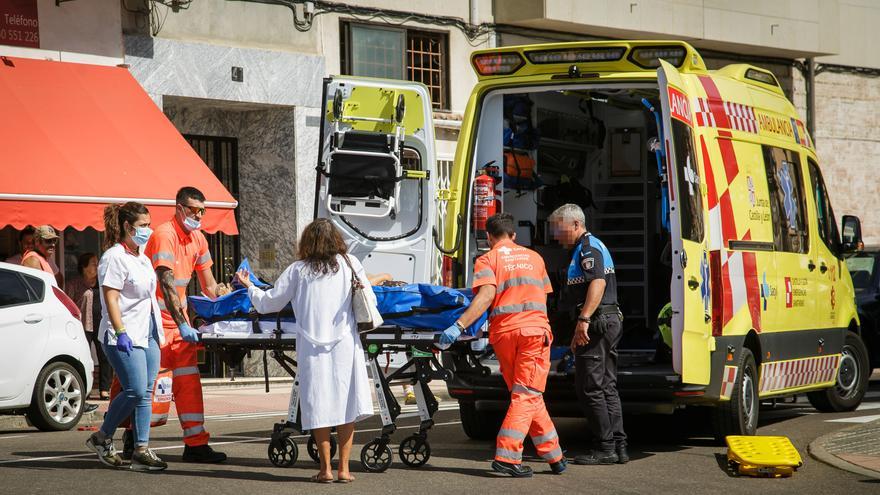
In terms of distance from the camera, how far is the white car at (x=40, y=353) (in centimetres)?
1291

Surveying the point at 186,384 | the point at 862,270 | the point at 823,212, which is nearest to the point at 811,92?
the point at 862,270

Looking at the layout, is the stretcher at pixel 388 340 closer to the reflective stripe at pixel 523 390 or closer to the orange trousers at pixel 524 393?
the orange trousers at pixel 524 393

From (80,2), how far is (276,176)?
368 cm

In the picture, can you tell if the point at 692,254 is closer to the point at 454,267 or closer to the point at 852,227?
the point at 454,267

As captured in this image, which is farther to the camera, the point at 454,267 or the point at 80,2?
the point at 80,2

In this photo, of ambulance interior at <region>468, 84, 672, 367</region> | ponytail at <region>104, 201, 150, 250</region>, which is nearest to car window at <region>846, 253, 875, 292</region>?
ambulance interior at <region>468, 84, 672, 367</region>

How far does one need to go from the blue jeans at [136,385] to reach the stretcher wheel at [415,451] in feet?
5.57

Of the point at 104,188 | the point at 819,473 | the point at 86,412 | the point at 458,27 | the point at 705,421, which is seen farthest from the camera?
the point at 458,27

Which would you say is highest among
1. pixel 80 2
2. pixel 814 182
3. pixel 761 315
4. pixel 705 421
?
pixel 80 2

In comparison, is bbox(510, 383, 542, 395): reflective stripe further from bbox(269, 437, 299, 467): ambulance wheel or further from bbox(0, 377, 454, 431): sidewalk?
bbox(0, 377, 454, 431): sidewalk

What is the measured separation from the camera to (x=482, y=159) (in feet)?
39.2

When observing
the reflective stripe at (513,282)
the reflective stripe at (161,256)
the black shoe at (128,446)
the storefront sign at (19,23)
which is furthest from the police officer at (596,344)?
the storefront sign at (19,23)

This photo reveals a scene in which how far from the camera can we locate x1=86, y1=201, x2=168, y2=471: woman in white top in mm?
9719

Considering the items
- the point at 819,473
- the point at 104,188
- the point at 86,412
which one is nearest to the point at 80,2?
the point at 104,188
